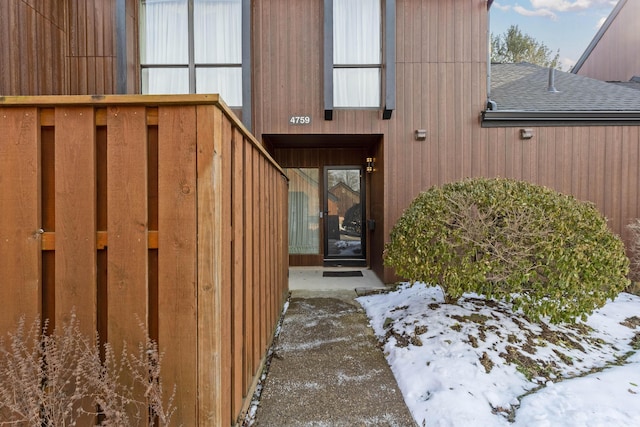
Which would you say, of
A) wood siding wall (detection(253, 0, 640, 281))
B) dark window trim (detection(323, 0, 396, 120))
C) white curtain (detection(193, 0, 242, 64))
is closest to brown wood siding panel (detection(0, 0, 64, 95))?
white curtain (detection(193, 0, 242, 64))

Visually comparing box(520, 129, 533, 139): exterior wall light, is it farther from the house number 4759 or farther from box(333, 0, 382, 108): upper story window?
the house number 4759

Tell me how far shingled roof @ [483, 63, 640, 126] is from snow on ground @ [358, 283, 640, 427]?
9.82 feet

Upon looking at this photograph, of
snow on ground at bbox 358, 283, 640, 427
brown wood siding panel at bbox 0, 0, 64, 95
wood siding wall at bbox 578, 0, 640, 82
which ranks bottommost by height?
snow on ground at bbox 358, 283, 640, 427

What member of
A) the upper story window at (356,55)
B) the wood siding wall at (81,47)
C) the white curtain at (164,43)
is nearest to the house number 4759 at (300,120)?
the upper story window at (356,55)

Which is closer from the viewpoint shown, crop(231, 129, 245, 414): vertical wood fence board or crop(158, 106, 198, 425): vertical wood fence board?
crop(158, 106, 198, 425): vertical wood fence board

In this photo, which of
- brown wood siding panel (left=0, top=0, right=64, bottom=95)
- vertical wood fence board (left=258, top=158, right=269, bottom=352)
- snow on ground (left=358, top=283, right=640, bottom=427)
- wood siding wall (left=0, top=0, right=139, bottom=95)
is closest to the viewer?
snow on ground (left=358, top=283, right=640, bottom=427)

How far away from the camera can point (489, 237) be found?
2.75 m

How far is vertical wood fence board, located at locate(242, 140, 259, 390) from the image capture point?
1.76 meters

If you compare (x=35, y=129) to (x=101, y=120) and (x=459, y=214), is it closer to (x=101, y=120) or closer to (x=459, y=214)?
(x=101, y=120)

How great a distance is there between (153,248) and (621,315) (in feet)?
15.2

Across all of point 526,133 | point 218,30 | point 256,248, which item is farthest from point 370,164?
point 256,248

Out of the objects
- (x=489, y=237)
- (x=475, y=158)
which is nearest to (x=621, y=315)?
(x=489, y=237)

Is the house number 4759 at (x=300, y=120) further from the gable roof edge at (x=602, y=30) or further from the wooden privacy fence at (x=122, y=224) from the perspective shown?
the gable roof edge at (x=602, y=30)

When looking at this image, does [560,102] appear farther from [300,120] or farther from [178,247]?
[178,247]
